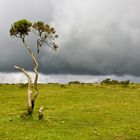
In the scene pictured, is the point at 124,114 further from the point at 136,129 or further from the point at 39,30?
the point at 39,30

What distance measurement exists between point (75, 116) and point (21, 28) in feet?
28.4

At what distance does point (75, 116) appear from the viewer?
121 ft

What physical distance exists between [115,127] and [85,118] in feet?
15.5

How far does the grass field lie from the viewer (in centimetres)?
2862

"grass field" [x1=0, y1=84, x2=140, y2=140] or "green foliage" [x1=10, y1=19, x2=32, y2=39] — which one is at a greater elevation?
"green foliage" [x1=10, y1=19, x2=32, y2=39]

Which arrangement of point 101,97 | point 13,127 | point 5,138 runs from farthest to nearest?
point 101,97, point 13,127, point 5,138

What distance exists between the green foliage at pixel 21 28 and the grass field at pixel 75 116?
22.8 ft

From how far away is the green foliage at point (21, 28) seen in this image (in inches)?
1478

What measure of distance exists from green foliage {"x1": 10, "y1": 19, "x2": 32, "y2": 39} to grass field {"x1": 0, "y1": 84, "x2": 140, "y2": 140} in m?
6.96

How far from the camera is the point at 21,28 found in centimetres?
3753

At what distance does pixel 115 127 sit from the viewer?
3175 cm

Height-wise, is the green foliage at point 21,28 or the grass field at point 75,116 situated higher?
the green foliage at point 21,28

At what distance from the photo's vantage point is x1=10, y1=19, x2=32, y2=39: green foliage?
1478 inches

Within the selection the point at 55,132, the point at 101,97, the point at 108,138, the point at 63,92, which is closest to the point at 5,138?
the point at 55,132
